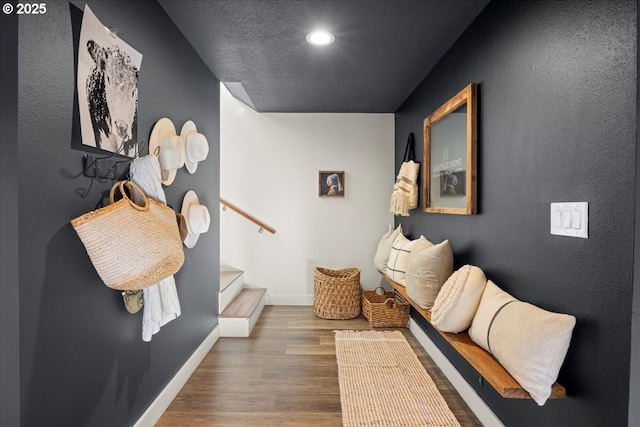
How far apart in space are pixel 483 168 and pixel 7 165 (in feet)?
6.60

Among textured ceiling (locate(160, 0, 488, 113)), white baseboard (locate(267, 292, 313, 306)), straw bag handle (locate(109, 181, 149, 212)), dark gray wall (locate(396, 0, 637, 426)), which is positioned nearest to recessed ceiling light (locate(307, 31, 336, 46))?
textured ceiling (locate(160, 0, 488, 113))

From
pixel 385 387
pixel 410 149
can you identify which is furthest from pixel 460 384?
pixel 410 149

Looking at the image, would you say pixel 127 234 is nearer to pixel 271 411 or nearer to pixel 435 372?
pixel 271 411

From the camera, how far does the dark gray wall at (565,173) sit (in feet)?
3.31

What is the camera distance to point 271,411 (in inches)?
74.8

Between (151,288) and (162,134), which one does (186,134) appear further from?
(151,288)

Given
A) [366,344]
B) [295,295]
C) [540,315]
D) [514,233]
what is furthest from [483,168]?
[295,295]

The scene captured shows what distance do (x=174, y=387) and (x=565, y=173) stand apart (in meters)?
2.25

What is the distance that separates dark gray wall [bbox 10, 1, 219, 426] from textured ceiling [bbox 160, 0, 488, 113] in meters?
0.41

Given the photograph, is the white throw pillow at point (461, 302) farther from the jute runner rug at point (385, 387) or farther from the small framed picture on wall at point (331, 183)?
the small framed picture on wall at point (331, 183)

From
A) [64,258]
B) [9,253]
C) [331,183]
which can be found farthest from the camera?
[331,183]

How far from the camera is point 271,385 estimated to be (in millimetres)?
2162

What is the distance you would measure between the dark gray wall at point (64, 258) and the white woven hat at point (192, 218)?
1.82 feet

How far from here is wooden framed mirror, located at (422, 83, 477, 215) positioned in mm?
1934
